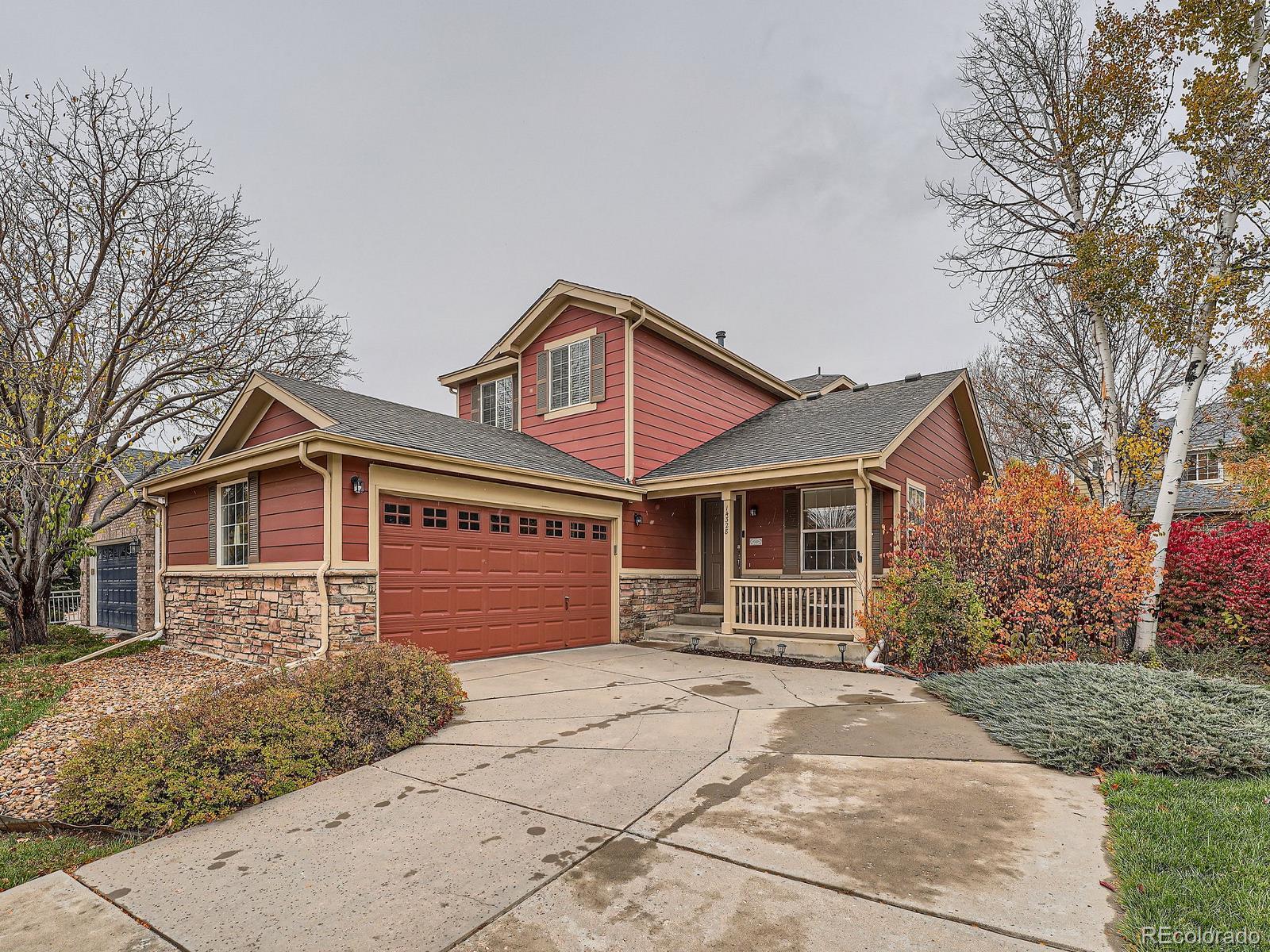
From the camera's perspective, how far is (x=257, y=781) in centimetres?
409

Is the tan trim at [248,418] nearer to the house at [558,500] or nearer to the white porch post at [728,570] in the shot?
the house at [558,500]

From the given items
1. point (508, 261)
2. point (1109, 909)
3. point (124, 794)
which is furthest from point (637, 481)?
point (508, 261)

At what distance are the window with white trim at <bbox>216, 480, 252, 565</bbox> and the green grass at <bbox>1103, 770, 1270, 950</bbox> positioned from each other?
10.1 meters

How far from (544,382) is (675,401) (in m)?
2.76

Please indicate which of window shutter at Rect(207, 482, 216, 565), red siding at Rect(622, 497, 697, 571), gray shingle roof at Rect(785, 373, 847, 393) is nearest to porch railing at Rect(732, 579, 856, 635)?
red siding at Rect(622, 497, 697, 571)

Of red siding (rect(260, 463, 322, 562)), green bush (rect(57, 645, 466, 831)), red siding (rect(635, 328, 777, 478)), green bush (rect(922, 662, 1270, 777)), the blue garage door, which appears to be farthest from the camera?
the blue garage door

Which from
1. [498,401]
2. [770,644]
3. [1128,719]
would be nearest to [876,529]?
[770,644]

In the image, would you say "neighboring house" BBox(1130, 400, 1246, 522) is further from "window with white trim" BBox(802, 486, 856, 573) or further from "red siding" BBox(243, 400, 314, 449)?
"red siding" BBox(243, 400, 314, 449)

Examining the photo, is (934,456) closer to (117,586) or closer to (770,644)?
(770,644)

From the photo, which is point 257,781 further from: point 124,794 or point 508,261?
point 508,261

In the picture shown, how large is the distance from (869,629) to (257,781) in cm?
744

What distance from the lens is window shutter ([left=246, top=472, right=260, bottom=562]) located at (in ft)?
29.2

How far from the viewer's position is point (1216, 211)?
8.38 meters

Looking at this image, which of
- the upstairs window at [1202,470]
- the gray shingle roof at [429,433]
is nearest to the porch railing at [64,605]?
the gray shingle roof at [429,433]
